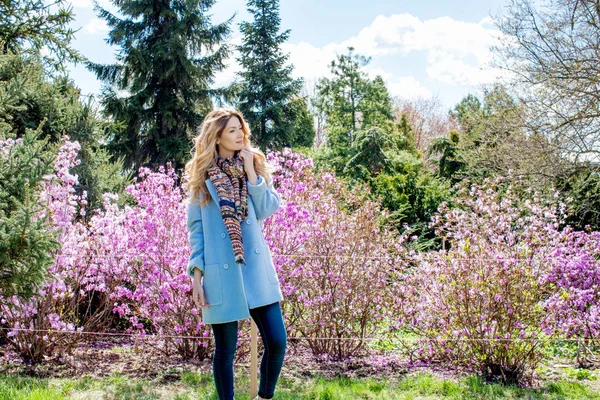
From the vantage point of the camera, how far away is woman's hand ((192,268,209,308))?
2.47m

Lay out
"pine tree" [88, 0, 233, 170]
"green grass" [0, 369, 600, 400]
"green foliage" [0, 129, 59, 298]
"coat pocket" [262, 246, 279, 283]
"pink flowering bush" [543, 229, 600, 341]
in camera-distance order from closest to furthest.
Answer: "coat pocket" [262, 246, 279, 283]
"green foliage" [0, 129, 59, 298]
"green grass" [0, 369, 600, 400]
"pink flowering bush" [543, 229, 600, 341]
"pine tree" [88, 0, 233, 170]

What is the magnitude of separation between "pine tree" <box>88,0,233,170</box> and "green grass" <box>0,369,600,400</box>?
10583 mm

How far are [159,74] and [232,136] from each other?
498 inches

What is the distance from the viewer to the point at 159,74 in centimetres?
1445

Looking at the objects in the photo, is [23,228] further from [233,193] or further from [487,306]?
[487,306]

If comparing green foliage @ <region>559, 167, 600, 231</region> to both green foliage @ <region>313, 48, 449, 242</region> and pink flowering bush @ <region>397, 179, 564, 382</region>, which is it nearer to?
green foliage @ <region>313, 48, 449, 242</region>

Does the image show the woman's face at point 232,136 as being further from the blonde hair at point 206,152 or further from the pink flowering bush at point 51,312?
the pink flowering bush at point 51,312

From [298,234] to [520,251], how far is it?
1.73 m

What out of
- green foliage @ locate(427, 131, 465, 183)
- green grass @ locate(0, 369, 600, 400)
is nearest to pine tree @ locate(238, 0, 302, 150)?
green foliage @ locate(427, 131, 465, 183)

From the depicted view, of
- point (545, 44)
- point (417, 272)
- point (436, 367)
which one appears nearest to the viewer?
point (436, 367)

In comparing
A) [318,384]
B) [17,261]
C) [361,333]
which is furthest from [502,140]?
[17,261]

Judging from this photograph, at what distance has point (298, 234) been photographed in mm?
4547

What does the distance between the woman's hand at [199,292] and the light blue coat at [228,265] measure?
0.06ft

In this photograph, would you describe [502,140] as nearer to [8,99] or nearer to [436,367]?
[436,367]
